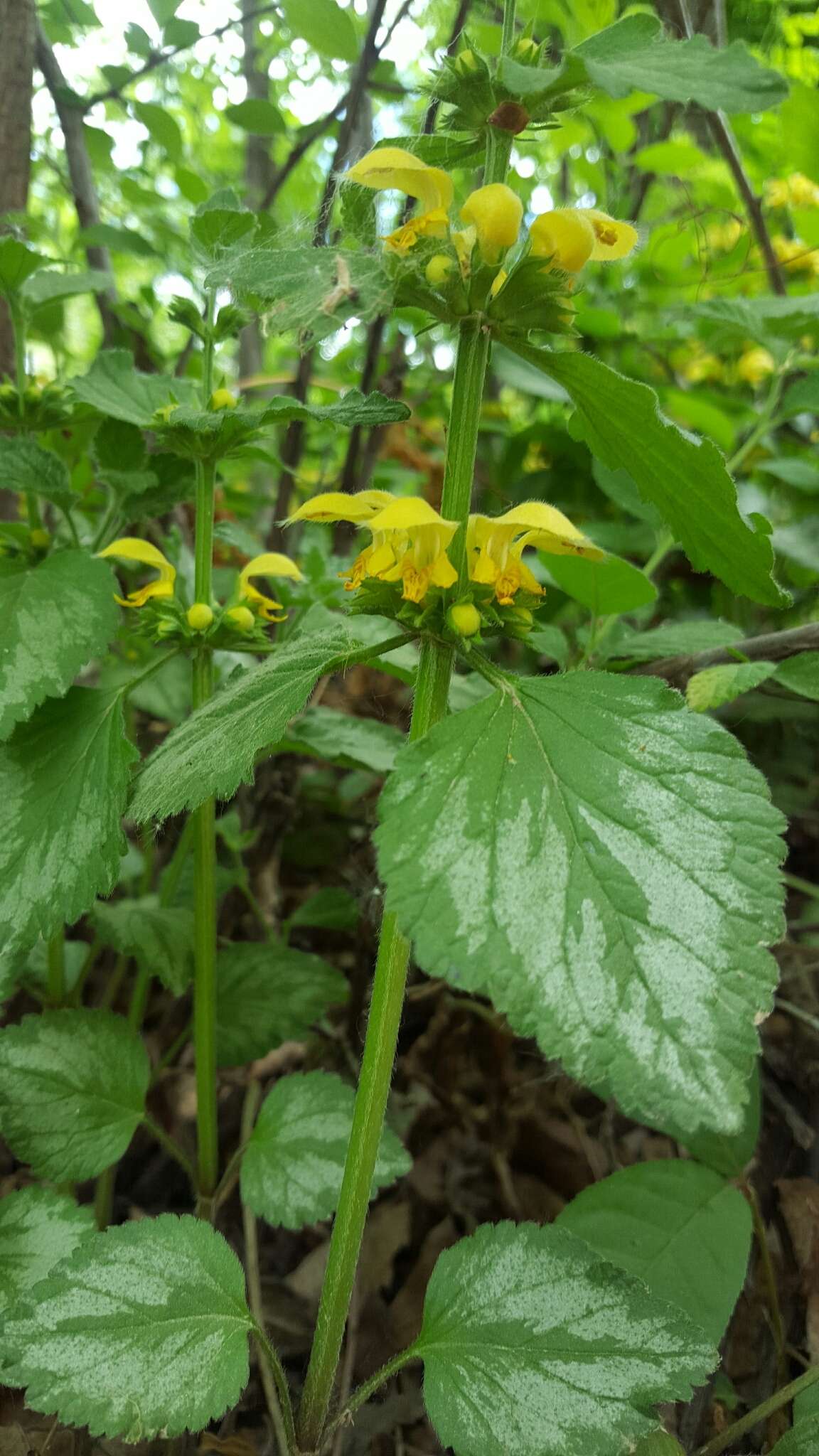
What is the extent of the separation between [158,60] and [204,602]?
1122 mm

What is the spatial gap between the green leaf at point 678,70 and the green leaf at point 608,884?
0.38 metres

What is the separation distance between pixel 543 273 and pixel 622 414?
12cm

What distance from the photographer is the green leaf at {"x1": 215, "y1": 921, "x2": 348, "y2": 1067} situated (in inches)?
40.5

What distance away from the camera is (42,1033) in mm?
929

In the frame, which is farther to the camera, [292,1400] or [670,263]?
[670,263]

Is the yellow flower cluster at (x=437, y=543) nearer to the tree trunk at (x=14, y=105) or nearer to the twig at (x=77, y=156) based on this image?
the tree trunk at (x=14, y=105)

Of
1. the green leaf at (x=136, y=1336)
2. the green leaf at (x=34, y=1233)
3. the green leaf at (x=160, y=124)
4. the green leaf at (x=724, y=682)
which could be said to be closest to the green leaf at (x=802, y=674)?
the green leaf at (x=724, y=682)

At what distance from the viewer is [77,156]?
157 cm

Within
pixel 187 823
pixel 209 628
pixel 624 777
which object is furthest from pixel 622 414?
pixel 187 823

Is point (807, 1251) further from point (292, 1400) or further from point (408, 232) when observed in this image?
point (408, 232)

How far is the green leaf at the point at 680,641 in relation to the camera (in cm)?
104

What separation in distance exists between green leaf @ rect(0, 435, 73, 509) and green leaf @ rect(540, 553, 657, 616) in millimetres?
576

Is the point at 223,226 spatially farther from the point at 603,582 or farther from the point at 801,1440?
the point at 801,1440

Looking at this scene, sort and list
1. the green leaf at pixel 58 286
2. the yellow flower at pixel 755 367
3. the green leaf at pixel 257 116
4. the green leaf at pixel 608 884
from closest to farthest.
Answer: the green leaf at pixel 608 884 < the green leaf at pixel 58 286 < the green leaf at pixel 257 116 < the yellow flower at pixel 755 367
